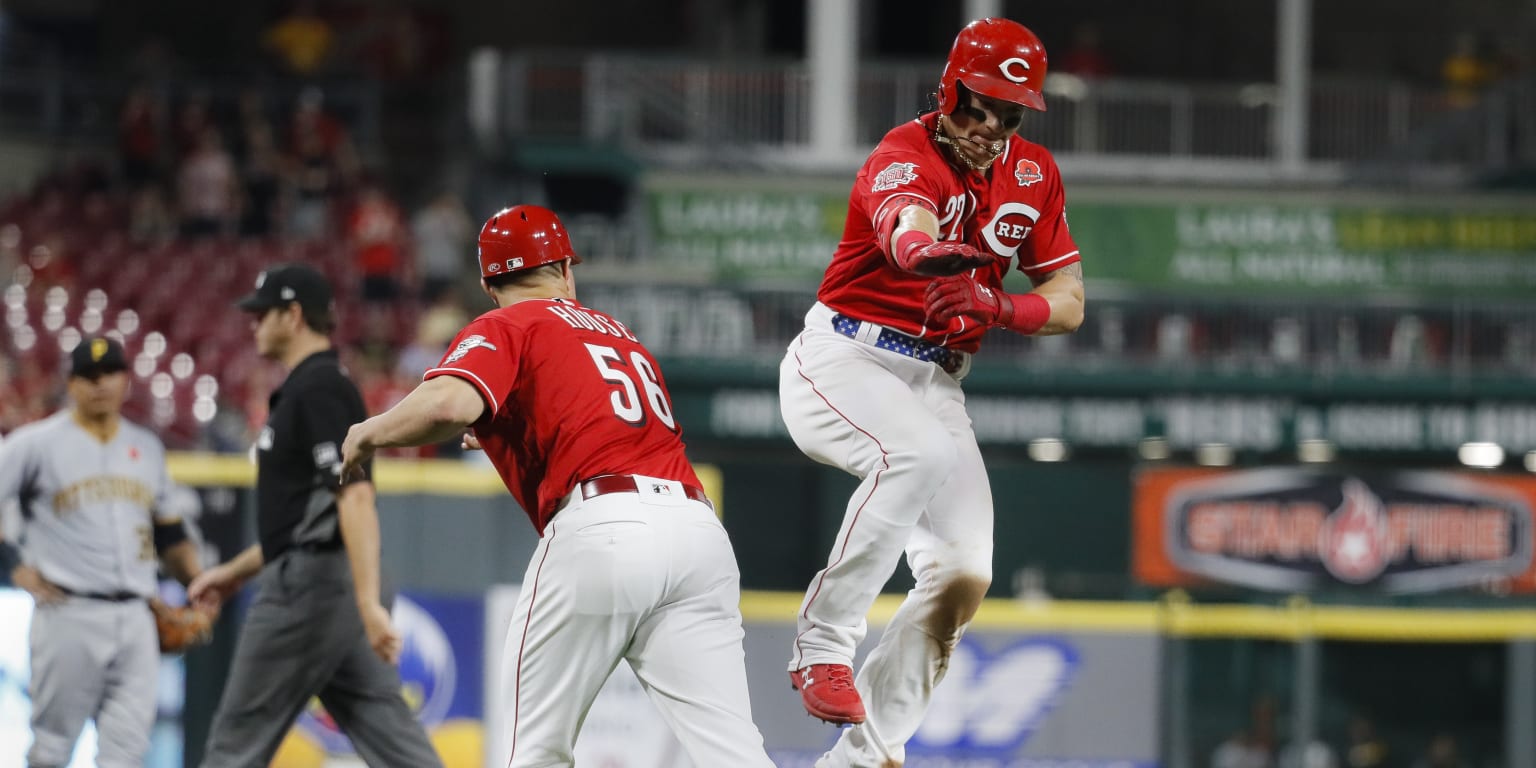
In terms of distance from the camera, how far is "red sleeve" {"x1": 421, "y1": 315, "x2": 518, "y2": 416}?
4551 mm

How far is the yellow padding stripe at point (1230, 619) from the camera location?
31.6 ft

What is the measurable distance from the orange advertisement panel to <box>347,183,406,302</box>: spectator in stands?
5981mm

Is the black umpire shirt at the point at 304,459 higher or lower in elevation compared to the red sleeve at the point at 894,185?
lower

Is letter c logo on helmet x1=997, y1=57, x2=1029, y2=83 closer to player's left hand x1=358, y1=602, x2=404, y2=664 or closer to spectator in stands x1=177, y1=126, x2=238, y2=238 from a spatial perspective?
player's left hand x1=358, y1=602, x2=404, y2=664

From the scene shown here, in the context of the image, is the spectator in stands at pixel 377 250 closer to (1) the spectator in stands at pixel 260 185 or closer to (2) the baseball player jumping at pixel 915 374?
(1) the spectator in stands at pixel 260 185

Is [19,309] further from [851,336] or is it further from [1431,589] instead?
[851,336]

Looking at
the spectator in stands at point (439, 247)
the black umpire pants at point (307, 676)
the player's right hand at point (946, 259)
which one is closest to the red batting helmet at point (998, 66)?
the player's right hand at point (946, 259)

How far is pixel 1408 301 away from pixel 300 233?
877 cm

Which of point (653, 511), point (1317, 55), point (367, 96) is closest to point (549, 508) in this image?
point (653, 511)

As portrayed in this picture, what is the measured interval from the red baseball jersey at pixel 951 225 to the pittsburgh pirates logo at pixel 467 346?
0.95 metres

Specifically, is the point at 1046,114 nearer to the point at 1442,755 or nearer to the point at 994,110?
the point at 1442,755

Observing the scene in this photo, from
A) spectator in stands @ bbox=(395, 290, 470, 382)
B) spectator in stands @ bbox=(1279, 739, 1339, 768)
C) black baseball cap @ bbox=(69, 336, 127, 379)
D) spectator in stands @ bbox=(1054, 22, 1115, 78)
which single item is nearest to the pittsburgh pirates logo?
black baseball cap @ bbox=(69, 336, 127, 379)

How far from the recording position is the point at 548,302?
16.1 feet

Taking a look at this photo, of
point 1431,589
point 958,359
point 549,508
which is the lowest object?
point 1431,589
